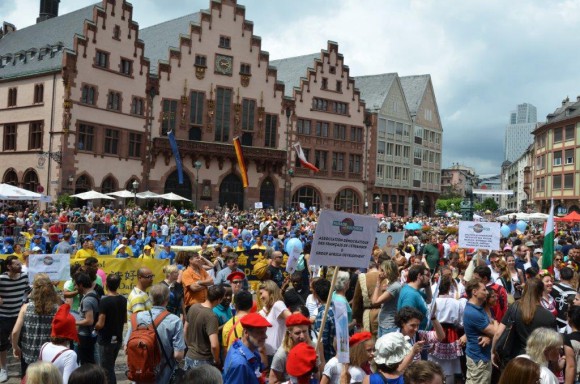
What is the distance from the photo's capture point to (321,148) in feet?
189

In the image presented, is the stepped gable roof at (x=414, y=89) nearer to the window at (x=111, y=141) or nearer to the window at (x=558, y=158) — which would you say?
the window at (x=558, y=158)

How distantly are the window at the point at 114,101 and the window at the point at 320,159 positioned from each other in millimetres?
19296

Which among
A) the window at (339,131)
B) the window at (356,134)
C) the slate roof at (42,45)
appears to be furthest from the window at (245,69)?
the window at (356,134)

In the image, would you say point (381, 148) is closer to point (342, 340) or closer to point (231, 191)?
point (231, 191)

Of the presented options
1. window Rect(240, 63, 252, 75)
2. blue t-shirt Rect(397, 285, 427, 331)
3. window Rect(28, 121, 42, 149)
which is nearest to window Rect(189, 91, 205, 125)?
window Rect(240, 63, 252, 75)

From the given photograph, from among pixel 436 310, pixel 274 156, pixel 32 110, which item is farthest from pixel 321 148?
pixel 436 310

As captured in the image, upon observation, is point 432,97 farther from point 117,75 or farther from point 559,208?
point 117,75

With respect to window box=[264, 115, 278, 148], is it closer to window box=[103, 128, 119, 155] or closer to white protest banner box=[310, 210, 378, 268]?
window box=[103, 128, 119, 155]

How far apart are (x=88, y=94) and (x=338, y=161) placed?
24840mm

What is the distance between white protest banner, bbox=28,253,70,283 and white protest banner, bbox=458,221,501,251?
915 cm

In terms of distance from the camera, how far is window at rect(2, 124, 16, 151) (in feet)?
148

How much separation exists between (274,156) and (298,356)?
158 feet

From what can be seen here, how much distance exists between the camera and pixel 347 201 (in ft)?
197

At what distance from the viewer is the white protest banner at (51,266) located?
35.6 ft
